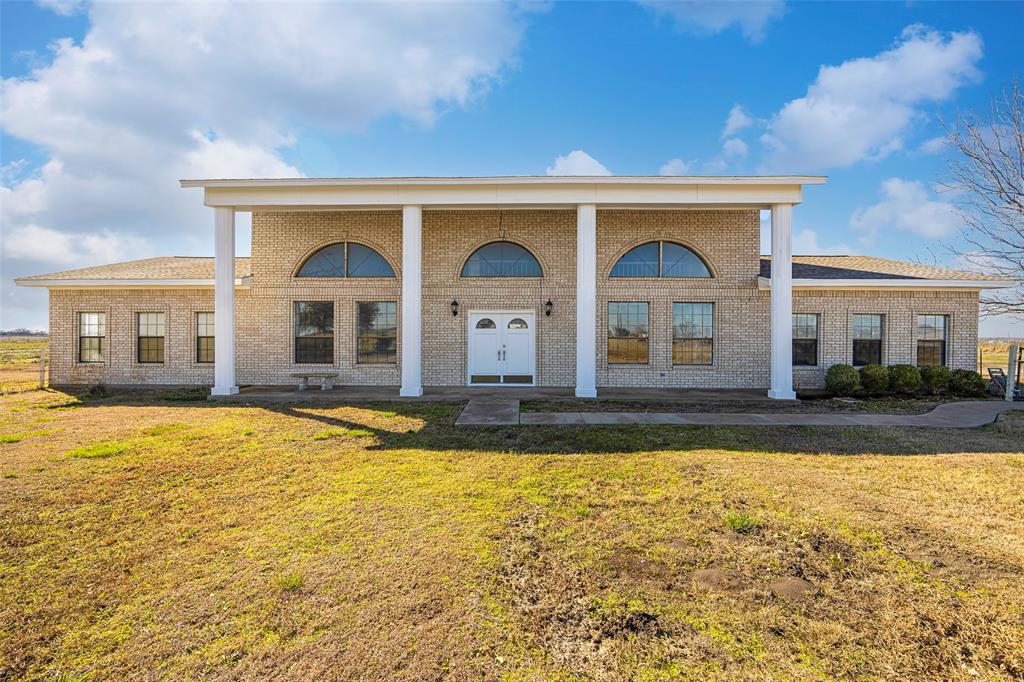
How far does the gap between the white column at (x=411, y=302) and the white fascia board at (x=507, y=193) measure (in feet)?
1.96

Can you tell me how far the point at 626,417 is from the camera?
9.59 m

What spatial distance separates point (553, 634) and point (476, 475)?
3.07 meters

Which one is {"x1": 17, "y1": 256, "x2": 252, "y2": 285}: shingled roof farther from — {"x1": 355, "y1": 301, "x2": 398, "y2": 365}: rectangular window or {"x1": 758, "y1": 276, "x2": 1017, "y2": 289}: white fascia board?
{"x1": 758, "y1": 276, "x2": 1017, "y2": 289}: white fascia board

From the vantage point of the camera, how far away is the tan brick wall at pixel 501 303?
14.2m

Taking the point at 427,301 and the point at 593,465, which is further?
the point at 427,301

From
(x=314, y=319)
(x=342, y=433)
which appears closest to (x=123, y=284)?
(x=314, y=319)

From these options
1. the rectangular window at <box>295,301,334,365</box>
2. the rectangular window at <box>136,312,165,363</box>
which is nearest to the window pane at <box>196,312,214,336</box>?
the rectangular window at <box>136,312,165,363</box>

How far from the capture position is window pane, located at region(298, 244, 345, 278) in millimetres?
14930

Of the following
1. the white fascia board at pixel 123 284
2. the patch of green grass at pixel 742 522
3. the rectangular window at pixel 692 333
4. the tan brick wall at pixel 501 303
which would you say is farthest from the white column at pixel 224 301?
the rectangular window at pixel 692 333

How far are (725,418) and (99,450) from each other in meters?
11.3

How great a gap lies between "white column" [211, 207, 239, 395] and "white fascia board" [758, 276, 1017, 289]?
16.0 m

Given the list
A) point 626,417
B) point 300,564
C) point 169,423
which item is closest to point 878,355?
point 626,417

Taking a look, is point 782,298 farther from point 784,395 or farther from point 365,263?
point 365,263

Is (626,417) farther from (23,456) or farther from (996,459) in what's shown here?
(23,456)
